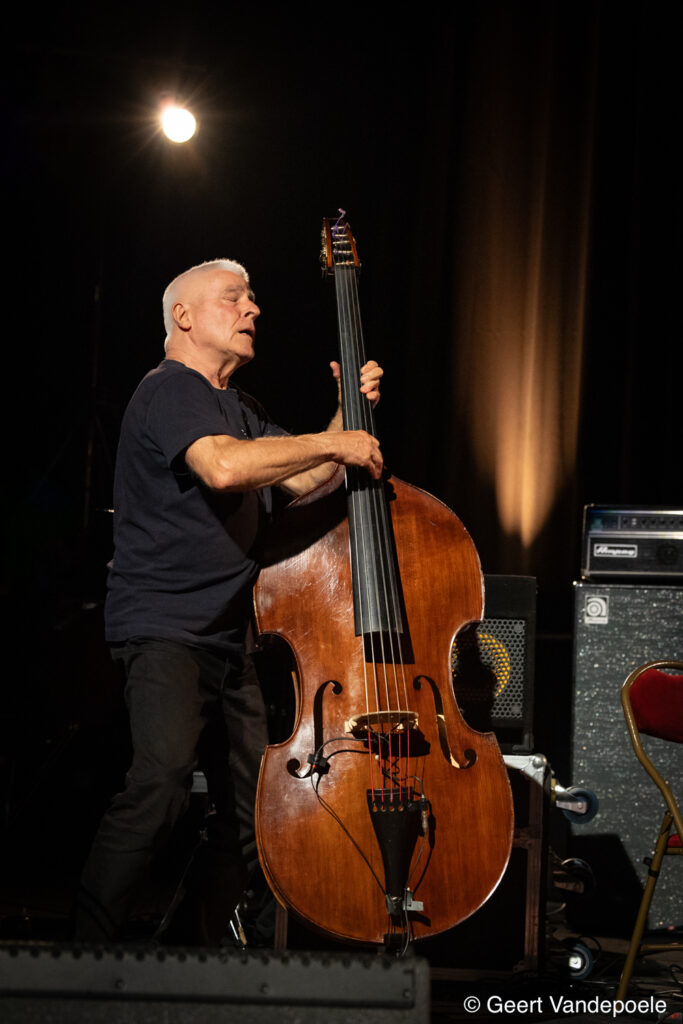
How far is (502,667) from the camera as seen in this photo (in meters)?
2.74

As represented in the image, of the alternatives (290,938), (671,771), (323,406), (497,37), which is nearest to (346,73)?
(497,37)

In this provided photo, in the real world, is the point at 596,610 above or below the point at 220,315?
below

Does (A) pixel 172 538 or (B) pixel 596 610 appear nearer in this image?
(A) pixel 172 538

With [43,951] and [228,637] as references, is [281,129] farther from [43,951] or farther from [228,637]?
[43,951]

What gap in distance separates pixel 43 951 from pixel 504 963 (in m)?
1.87

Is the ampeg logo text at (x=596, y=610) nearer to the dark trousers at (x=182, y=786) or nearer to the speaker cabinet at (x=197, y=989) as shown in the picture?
the dark trousers at (x=182, y=786)

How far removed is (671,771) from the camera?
297 cm

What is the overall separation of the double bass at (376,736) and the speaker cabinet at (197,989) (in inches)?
28.9

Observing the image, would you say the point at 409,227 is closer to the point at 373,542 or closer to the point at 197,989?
the point at 373,542

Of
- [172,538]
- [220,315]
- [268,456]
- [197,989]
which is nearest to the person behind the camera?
[197,989]

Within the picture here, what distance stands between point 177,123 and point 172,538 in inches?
84.8

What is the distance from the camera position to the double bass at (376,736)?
1.79 m

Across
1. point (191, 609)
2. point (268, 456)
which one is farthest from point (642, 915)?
point (268, 456)

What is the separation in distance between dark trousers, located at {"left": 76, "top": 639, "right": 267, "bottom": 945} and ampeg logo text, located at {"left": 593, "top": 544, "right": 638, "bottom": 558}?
4.28ft
